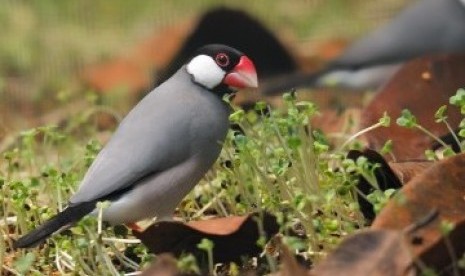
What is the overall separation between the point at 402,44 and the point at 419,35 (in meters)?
0.08

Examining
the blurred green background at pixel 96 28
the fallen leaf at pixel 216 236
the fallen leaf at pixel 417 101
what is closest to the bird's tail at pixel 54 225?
the fallen leaf at pixel 216 236

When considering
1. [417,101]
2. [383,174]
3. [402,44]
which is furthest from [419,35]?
[383,174]

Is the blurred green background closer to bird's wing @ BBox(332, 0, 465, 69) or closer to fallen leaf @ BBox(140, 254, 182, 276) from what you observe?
bird's wing @ BBox(332, 0, 465, 69)

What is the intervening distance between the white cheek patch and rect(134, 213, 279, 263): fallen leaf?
58 centimetres

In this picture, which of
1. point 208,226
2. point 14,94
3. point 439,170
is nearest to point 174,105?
point 208,226

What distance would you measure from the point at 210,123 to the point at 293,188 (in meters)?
0.19

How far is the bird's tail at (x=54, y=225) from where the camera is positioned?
2.27 metres

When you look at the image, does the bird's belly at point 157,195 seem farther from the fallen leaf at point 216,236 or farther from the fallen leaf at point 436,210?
the fallen leaf at point 436,210

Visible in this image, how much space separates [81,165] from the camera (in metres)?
3.02

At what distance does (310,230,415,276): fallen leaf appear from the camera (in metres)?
1.77

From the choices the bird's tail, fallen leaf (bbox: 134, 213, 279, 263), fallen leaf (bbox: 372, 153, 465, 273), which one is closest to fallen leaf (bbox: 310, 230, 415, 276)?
fallen leaf (bbox: 372, 153, 465, 273)

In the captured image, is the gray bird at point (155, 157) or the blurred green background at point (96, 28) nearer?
the gray bird at point (155, 157)

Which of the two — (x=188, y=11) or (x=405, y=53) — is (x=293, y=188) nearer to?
(x=405, y=53)

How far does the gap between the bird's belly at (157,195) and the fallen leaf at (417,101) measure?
0.47 metres
